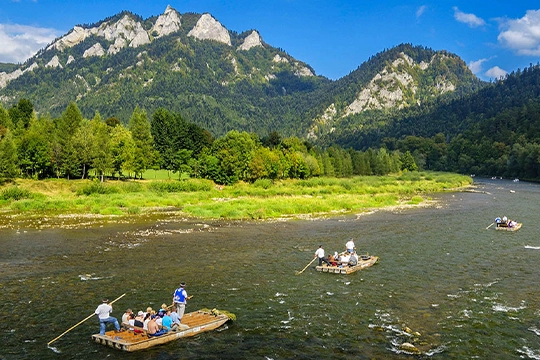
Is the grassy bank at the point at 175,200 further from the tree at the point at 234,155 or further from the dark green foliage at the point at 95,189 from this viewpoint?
the tree at the point at 234,155

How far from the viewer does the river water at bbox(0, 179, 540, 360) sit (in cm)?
2448

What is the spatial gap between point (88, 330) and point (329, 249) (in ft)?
93.6

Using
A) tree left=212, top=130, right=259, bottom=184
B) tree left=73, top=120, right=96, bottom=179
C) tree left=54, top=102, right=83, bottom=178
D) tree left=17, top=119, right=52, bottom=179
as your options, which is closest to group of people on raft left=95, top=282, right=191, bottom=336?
tree left=73, top=120, right=96, bottom=179

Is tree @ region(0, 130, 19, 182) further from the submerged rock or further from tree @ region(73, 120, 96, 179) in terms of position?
the submerged rock

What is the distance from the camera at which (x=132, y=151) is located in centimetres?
11300

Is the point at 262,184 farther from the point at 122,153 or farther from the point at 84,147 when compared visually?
the point at 84,147

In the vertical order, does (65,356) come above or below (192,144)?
below

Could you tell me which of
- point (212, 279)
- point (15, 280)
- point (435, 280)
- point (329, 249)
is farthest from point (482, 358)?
point (15, 280)

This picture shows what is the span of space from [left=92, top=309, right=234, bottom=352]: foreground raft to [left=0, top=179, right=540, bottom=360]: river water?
467 millimetres

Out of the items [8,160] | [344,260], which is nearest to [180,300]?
[344,260]

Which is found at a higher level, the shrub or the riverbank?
the shrub

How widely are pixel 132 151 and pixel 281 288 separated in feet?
287

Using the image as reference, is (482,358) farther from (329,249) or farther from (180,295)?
(329,249)

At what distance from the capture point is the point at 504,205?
91188 millimetres
